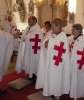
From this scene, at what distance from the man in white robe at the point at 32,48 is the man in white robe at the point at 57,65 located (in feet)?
3.60

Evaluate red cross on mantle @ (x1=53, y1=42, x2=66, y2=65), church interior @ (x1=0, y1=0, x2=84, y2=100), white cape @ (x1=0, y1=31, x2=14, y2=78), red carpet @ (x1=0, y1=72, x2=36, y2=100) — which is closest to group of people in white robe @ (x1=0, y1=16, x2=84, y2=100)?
red cross on mantle @ (x1=53, y1=42, x2=66, y2=65)

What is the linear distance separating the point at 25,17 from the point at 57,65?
5213 mm

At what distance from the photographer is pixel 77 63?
4273 mm

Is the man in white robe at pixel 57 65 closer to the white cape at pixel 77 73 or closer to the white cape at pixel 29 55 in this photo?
the white cape at pixel 77 73

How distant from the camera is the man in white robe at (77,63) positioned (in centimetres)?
423

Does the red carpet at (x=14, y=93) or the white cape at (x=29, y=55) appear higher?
the white cape at (x=29, y=55)

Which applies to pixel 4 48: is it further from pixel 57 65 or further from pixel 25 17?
pixel 25 17

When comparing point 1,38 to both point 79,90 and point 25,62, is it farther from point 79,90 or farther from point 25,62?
point 79,90

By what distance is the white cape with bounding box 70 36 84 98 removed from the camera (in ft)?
13.9

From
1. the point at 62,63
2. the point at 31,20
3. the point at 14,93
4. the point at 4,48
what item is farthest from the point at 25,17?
the point at 62,63

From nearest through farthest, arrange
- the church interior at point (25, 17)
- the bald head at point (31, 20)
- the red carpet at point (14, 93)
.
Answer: the red carpet at point (14, 93) < the church interior at point (25, 17) < the bald head at point (31, 20)

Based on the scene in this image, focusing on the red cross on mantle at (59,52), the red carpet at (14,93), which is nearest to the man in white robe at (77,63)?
the red cross on mantle at (59,52)

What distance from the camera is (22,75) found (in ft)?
20.5

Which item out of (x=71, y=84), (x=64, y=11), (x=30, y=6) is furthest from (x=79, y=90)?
(x=30, y=6)
